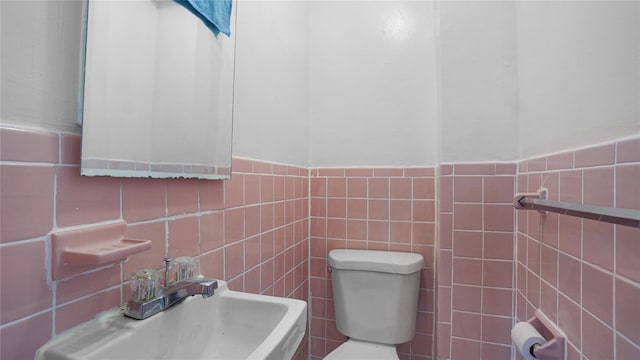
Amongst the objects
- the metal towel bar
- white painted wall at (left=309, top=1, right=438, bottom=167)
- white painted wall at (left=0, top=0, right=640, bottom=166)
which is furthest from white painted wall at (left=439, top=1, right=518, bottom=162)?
the metal towel bar

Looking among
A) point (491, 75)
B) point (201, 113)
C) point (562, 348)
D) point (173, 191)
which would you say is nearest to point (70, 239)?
point (173, 191)

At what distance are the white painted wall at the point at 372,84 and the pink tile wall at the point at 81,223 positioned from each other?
0.72 m

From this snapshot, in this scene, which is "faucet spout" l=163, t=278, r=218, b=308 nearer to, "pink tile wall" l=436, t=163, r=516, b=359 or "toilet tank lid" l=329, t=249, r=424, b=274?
"toilet tank lid" l=329, t=249, r=424, b=274

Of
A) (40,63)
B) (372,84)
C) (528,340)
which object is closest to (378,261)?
(528,340)

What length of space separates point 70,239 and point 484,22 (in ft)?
5.21

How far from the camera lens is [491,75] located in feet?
4.16

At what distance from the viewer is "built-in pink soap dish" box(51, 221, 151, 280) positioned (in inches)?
20.5

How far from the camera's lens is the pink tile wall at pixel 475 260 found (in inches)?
49.0

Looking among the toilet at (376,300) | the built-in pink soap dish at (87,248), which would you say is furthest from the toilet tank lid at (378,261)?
the built-in pink soap dish at (87,248)

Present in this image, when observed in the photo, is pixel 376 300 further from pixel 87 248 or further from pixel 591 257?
pixel 87 248

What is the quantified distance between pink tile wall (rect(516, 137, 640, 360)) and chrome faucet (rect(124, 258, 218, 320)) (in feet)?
2.81

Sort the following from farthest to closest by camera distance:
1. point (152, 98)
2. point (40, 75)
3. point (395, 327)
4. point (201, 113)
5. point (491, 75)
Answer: point (395, 327)
point (491, 75)
point (201, 113)
point (152, 98)
point (40, 75)

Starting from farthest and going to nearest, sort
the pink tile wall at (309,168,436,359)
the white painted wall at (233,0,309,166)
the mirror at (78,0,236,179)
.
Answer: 1. the pink tile wall at (309,168,436,359)
2. the white painted wall at (233,0,309,166)
3. the mirror at (78,0,236,179)

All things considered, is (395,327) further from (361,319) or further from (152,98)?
(152,98)
